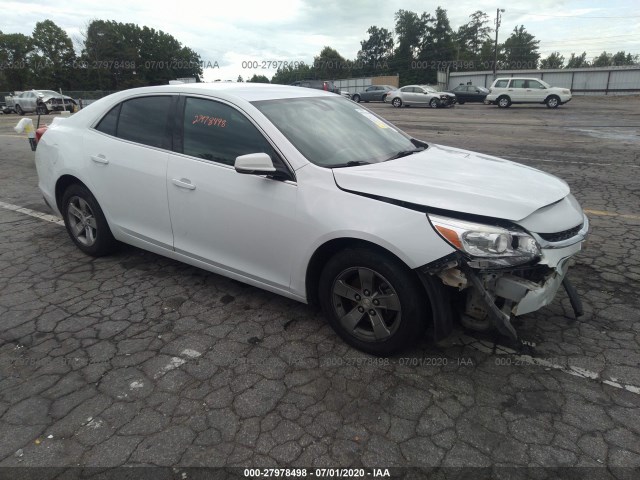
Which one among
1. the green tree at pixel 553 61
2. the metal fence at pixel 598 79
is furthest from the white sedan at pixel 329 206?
the green tree at pixel 553 61

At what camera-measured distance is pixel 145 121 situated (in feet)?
12.3

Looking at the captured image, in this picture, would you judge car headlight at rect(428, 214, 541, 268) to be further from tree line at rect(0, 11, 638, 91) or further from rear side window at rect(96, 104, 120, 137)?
tree line at rect(0, 11, 638, 91)

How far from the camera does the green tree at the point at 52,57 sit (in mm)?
67750

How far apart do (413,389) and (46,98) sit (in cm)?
3492

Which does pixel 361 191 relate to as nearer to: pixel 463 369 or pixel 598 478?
pixel 463 369

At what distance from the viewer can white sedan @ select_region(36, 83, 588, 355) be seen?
246 cm

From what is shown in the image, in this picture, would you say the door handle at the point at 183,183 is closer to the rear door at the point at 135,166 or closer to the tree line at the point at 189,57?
the rear door at the point at 135,166

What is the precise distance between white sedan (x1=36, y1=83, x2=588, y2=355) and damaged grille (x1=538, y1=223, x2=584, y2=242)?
1cm

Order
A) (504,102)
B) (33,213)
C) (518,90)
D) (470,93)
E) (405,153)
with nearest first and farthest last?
(405,153)
(33,213)
(518,90)
(504,102)
(470,93)

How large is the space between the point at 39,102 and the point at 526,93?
31.5m

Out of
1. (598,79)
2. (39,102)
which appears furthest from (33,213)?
(598,79)

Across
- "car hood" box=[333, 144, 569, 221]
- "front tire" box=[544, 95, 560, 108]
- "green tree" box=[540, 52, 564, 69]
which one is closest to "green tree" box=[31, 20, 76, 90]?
"front tire" box=[544, 95, 560, 108]

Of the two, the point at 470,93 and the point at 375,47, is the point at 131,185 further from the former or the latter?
the point at 375,47

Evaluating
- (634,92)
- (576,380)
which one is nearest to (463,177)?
(576,380)
